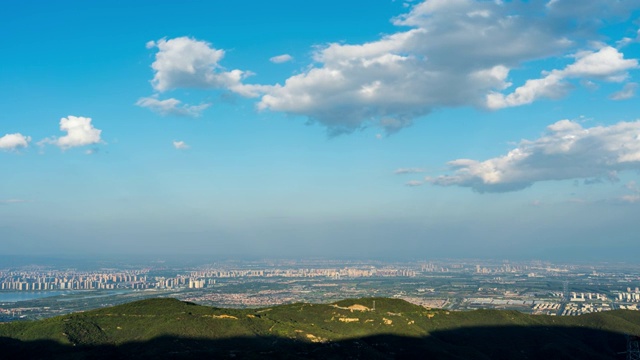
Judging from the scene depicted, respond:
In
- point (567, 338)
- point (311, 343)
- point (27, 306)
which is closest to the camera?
point (311, 343)

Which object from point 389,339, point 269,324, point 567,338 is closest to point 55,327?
point 269,324

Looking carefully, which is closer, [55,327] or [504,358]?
[55,327]

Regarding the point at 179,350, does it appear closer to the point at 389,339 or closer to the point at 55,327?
the point at 55,327

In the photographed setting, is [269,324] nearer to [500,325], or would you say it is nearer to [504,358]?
[504,358]

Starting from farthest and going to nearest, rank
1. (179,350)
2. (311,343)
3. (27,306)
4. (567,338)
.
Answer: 1. (27,306)
2. (567,338)
3. (311,343)
4. (179,350)

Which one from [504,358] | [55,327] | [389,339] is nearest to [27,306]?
[55,327]

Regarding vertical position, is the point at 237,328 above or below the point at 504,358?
above
